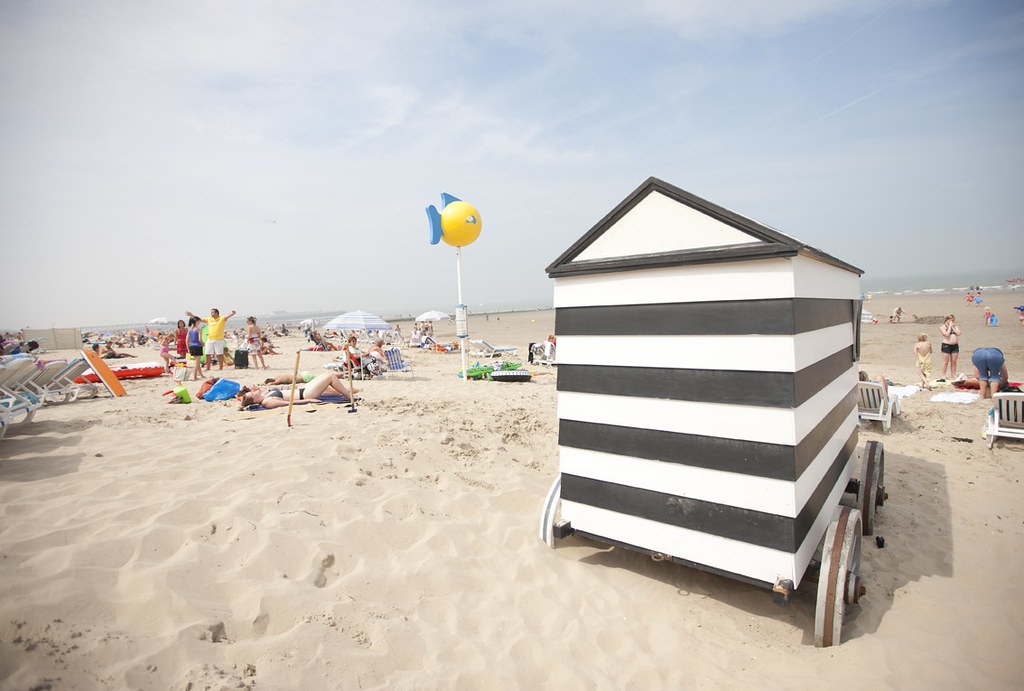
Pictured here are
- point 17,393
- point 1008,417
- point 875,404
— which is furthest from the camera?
point 875,404

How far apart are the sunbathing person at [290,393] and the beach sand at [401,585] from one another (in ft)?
7.11

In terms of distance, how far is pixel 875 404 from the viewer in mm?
7207

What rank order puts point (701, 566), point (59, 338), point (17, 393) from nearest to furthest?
point (701, 566)
point (17, 393)
point (59, 338)

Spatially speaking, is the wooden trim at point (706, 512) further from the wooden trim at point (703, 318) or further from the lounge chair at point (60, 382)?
the lounge chair at point (60, 382)

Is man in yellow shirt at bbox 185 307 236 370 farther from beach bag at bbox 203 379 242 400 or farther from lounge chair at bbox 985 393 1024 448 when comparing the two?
→ lounge chair at bbox 985 393 1024 448

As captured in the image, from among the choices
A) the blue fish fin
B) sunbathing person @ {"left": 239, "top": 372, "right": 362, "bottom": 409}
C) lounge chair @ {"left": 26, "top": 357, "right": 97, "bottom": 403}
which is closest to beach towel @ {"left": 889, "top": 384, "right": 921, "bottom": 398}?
the blue fish fin

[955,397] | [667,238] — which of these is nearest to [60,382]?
[667,238]

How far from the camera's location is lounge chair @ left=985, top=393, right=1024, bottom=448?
6133 millimetres

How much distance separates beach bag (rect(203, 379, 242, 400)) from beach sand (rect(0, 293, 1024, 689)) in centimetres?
304

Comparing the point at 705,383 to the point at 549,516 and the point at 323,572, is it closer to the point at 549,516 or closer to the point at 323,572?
the point at 549,516

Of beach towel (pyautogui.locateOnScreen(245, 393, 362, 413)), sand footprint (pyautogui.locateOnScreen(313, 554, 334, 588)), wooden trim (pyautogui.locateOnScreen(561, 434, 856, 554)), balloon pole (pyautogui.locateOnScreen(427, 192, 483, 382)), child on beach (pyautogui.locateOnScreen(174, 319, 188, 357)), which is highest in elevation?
balloon pole (pyautogui.locateOnScreen(427, 192, 483, 382))

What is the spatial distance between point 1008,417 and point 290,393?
10091 mm

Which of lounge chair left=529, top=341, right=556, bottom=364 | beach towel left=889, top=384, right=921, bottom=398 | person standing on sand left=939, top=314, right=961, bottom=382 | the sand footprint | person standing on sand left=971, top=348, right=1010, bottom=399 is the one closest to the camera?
the sand footprint

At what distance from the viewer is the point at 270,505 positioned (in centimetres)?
376
